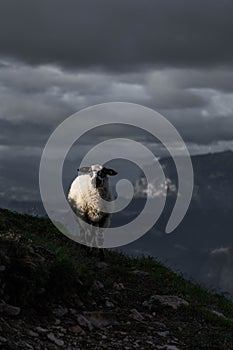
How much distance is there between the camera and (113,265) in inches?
686

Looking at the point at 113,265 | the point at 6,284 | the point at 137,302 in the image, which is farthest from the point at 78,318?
the point at 113,265

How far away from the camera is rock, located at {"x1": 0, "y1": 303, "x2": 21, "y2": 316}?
1071cm

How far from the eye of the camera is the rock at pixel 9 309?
10711 mm

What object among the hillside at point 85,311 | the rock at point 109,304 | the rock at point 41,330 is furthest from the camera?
the rock at point 109,304

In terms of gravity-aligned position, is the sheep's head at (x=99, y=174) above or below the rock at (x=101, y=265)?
above

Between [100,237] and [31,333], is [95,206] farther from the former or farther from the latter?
[31,333]

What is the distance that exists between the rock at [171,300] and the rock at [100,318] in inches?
77.8

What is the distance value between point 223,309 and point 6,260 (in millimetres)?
7282

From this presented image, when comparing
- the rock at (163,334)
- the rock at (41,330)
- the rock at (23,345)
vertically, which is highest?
the rock at (41,330)

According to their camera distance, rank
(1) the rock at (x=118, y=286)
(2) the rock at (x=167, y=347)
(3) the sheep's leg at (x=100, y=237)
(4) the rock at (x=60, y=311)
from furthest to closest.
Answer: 1. (3) the sheep's leg at (x=100, y=237)
2. (1) the rock at (x=118, y=286)
3. (4) the rock at (x=60, y=311)
4. (2) the rock at (x=167, y=347)

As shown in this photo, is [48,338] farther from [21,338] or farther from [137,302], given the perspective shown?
[137,302]

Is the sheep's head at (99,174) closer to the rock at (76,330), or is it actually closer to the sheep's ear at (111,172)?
the sheep's ear at (111,172)

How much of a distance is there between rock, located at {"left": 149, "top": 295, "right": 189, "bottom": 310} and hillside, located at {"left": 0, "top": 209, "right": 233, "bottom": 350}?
26 mm

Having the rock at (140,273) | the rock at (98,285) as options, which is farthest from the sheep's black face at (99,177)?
the rock at (98,285)
